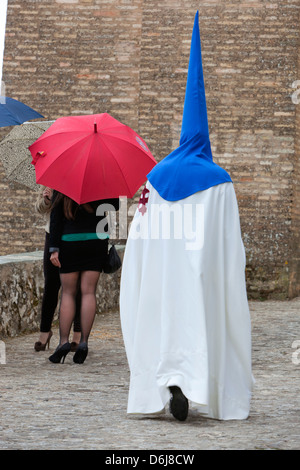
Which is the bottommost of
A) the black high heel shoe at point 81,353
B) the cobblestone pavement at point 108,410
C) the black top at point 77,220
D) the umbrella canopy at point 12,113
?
the cobblestone pavement at point 108,410

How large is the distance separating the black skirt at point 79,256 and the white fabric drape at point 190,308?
5.33ft

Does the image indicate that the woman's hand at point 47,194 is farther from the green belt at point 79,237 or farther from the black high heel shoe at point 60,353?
the black high heel shoe at point 60,353

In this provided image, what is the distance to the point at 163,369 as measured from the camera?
4191mm

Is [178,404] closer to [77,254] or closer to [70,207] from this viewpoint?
[77,254]

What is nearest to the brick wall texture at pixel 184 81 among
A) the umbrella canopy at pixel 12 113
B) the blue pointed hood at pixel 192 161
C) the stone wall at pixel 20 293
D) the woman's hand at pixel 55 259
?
the stone wall at pixel 20 293

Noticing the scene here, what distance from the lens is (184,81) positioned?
422 inches

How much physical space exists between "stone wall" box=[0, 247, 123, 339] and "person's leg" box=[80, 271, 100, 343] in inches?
51.8

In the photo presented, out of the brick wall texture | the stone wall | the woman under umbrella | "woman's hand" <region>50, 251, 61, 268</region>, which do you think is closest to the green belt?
the woman under umbrella

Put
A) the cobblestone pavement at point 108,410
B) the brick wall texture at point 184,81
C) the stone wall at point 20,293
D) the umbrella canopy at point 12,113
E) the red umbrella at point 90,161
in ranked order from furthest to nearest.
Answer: the brick wall texture at point 184,81 < the stone wall at point 20,293 < the umbrella canopy at point 12,113 < the red umbrella at point 90,161 < the cobblestone pavement at point 108,410

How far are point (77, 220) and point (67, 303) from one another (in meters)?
0.64

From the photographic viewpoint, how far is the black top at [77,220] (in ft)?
19.8

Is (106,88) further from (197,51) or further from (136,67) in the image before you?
(197,51)

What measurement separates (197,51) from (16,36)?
6.84m

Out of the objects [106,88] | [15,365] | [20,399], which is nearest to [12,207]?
[106,88]
